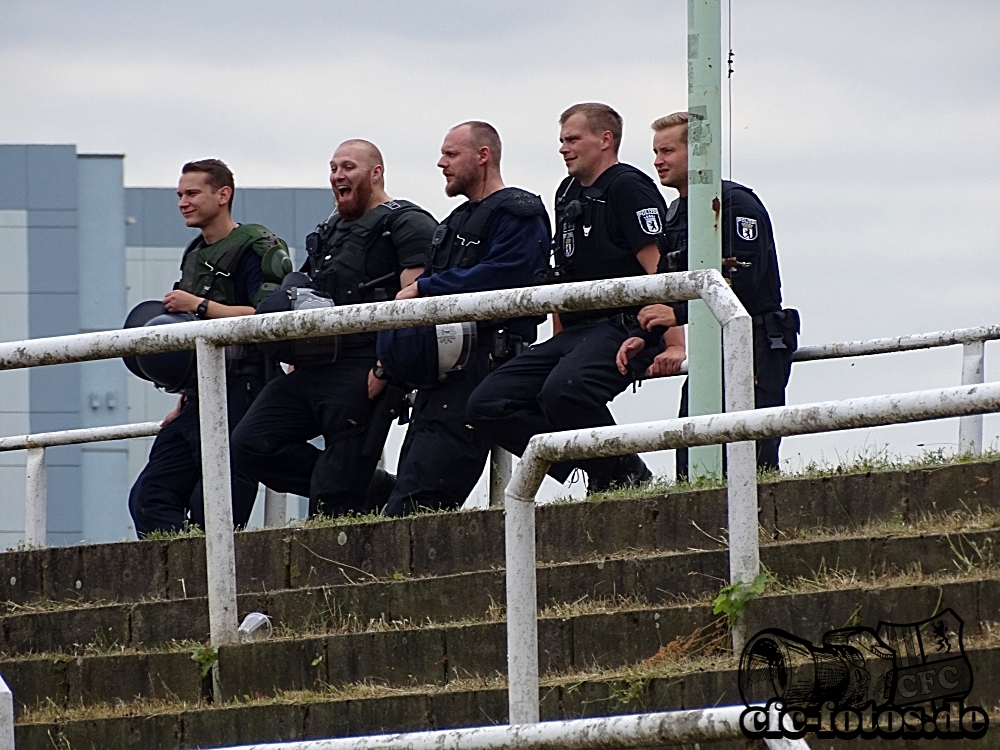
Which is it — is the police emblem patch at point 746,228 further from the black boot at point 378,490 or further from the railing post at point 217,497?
the railing post at point 217,497

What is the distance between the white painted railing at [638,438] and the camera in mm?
3582

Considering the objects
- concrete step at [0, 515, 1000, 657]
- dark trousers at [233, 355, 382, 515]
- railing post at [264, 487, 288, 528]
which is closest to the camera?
concrete step at [0, 515, 1000, 657]

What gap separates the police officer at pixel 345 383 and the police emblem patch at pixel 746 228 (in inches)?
50.7

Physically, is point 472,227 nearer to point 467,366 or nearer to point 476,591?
point 467,366

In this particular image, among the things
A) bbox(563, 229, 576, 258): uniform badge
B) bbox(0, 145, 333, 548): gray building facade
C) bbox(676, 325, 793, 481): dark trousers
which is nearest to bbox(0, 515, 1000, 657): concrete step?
bbox(676, 325, 793, 481): dark trousers

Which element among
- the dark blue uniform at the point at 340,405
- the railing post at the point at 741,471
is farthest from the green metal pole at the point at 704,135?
the railing post at the point at 741,471

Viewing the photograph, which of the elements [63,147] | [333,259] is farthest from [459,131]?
[63,147]

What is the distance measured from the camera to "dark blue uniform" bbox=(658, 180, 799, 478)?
24.6 feet

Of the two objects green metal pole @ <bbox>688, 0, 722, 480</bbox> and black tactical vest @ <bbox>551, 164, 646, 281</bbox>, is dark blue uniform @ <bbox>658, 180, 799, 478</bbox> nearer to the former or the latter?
Result: black tactical vest @ <bbox>551, 164, 646, 281</bbox>

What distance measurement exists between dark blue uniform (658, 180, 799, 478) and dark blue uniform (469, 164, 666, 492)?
19cm

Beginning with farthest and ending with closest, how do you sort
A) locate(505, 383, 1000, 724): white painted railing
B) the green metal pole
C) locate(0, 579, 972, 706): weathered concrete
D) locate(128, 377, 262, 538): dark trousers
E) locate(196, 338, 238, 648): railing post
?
locate(128, 377, 262, 538): dark trousers < the green metal pole < locate(196, 338, 238, 648): railing post < locate(0, 579, 972, 706): weathered concrete < locate(505, 383, 1000, 724): white painted railing

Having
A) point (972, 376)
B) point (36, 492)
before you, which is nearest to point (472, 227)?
point (972, 376)

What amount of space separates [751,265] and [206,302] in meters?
2.33

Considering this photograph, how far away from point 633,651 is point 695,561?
0.38 m
